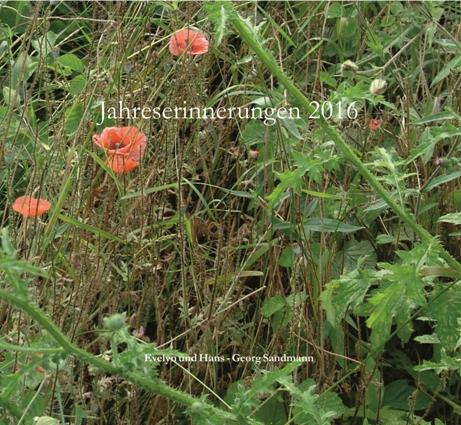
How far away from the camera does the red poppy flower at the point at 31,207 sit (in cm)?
133

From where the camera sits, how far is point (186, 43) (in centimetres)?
153

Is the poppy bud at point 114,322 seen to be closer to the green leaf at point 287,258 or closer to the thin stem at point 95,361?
the thin stem at point 95,361

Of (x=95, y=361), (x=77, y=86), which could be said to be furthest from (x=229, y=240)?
(x=95, y=361)

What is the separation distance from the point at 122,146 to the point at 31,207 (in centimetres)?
18

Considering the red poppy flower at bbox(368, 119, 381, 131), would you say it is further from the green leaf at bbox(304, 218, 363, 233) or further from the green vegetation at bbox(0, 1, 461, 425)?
the green leaf at bbox(304, 218, 363, 233)

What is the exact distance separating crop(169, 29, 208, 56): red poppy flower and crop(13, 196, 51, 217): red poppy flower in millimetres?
356

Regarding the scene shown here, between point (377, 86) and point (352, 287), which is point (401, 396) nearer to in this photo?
point (352, 287)

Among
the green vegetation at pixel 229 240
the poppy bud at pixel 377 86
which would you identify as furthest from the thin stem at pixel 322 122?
the poppy bud at pixel 377 86

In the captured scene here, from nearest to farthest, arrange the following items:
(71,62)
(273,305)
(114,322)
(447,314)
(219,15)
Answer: (114,322), (219,15), (447,314), (273,305), (71,62)

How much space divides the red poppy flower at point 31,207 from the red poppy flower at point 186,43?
1.17 feet

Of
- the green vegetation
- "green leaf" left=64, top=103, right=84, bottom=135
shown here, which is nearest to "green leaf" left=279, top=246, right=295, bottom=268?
the green vegetation

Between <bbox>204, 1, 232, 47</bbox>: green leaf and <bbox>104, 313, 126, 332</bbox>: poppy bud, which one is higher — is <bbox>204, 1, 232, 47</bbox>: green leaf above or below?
above

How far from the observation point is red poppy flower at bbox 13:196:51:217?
133 cm

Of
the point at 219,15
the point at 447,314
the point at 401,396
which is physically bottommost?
the point at 401,396
